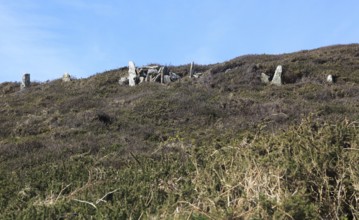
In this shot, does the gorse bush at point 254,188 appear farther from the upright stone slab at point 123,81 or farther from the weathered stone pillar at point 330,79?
the upright stone slab at point 123,81

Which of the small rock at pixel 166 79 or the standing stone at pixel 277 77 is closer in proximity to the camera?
the standing stone at pixel 277 77

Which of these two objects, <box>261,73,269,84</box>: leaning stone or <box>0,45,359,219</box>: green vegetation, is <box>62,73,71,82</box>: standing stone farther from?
<box>261,73,269,84</box>: leaning stone

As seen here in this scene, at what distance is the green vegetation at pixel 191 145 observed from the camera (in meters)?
4.14

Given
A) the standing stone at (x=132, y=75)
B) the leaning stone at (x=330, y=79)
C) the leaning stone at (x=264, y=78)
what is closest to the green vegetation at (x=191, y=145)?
the leaning stone at (x=330, y=79)

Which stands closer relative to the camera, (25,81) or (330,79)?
(330,79)

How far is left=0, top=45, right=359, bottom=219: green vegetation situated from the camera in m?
4.14

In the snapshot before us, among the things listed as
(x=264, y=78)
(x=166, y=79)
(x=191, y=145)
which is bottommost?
(x=191, y=145)

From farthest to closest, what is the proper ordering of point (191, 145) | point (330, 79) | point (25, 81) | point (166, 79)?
point (25, 81) < point (166, 79) < point (330, 79) < point (191, 145)

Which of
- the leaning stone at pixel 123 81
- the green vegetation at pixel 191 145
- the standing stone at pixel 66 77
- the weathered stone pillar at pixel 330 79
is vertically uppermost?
the standing stone at pixel 66 77

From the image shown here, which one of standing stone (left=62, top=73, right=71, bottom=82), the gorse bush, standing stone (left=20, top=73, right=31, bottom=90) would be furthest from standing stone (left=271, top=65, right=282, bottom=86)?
the gorse bush

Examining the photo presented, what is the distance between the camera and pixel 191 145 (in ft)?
39.8

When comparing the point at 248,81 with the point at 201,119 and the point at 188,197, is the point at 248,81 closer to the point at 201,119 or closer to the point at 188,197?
the point at 201,119

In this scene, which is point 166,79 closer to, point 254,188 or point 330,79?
point 330,79

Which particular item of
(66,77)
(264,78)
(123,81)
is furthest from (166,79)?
(66,77)
